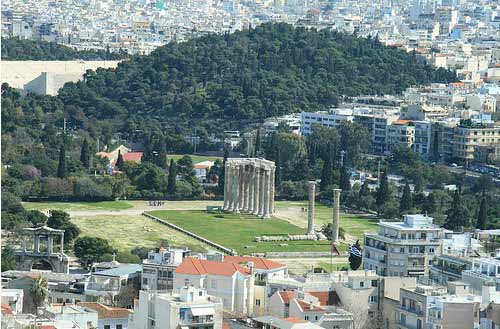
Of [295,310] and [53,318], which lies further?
[295,310]

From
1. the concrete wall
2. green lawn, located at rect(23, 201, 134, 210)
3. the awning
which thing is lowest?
green lawn, located at rect(23, 201, 134, 210)

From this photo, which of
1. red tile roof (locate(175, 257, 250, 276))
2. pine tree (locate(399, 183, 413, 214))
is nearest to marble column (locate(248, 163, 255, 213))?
pine tree (locate(399, 183, 413, 214))

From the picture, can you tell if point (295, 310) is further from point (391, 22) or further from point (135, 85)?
point (391, 22)

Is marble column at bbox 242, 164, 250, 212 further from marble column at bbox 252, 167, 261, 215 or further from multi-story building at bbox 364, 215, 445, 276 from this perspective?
multi-story building at bbox 364, 215, 445, 276

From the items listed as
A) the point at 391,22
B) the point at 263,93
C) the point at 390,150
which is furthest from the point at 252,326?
the point at 391,22

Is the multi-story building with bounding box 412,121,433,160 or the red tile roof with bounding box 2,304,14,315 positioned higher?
the multi-story building with bounding box 412,121,433,160

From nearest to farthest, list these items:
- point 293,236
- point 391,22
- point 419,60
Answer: point 293,236 < point 419,60 < point 391,22

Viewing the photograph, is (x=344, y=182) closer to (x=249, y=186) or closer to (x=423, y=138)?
(x=249, y=186)
